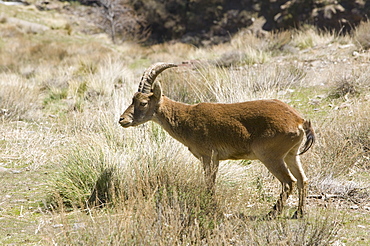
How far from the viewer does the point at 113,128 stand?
7879 mm

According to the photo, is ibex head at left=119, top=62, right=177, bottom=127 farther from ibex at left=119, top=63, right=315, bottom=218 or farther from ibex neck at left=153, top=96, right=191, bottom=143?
ibex neck at left=153, top=96, right=191, bottom=143

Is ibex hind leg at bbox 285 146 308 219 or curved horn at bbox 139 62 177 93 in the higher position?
curved horn at bbox 139 62 177 93

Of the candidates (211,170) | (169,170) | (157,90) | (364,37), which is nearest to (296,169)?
(211,170)

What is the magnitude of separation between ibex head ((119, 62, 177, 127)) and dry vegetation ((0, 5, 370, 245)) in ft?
1.77

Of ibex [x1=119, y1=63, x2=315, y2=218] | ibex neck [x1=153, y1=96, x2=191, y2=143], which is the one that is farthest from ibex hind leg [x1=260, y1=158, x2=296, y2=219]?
ibex neck [x1=153, y1=96, x2=191, y2=143]

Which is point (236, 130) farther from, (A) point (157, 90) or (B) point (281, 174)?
(A) point (157, 90)

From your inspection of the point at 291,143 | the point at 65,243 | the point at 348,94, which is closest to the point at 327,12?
the point at 348,94

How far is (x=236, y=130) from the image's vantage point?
536cm

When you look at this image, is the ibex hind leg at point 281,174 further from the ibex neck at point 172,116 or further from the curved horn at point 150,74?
the curved horn at point 150,74

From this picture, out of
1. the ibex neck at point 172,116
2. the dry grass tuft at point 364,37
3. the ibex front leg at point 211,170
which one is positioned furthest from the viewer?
the dry grass tuft at point 364,37

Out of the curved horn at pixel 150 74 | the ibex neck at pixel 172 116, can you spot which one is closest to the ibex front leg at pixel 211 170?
the ibex neck at pixel 172 116

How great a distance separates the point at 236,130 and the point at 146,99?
55.0 inches

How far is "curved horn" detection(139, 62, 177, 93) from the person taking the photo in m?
5.99

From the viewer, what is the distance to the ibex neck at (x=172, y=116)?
592cm
